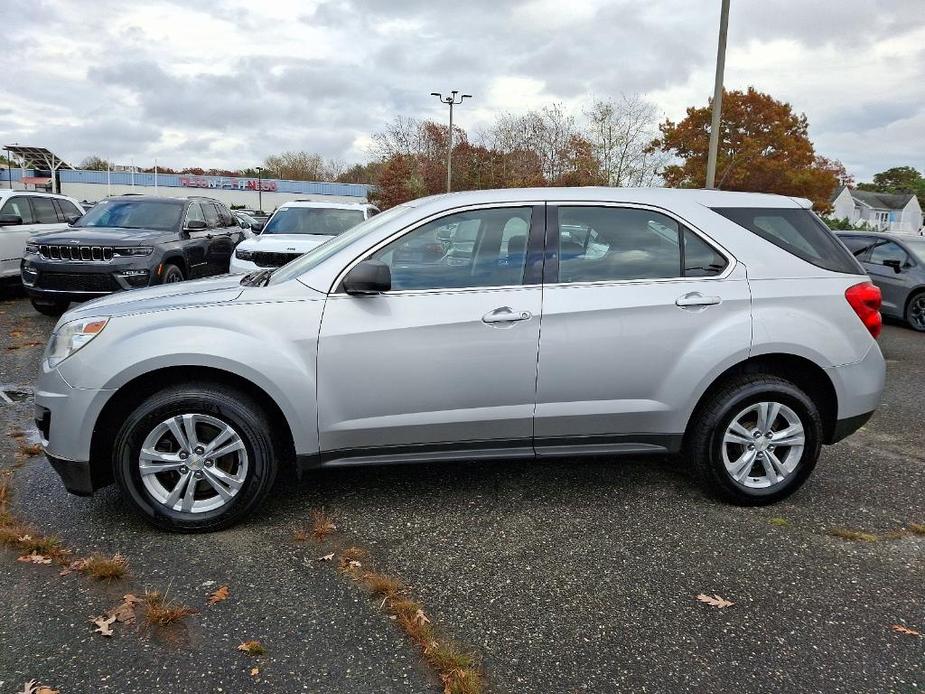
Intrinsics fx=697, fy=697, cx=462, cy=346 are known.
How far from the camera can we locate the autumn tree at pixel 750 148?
30625 millimetres

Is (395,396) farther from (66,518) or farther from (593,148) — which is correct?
(593,148)

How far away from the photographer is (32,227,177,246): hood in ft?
29.8

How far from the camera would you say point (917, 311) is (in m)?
11.3

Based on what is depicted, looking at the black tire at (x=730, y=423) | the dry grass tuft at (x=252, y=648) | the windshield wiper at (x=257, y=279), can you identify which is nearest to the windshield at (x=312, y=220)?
the windshield wiper at (x=257, y=279)

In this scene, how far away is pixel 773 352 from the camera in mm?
3854

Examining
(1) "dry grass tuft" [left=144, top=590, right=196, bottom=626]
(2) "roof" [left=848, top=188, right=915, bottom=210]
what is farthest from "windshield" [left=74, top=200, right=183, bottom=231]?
(2) "roof" [left=848, top=188, right=915, bottom=210]

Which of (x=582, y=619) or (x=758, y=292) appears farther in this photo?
(x=758, y=292)

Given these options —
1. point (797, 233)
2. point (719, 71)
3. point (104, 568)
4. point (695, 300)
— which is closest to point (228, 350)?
point (104, 568)

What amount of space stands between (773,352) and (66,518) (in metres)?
3.96

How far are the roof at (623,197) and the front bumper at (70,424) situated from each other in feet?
6.54

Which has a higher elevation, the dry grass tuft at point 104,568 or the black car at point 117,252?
the black car at point 117,252

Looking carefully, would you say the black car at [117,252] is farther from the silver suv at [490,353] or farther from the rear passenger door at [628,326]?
the rear passenger door at [628,326]

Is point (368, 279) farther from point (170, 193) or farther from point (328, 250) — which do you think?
point (170, 193)

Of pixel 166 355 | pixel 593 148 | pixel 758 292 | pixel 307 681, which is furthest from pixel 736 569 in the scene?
pixel 593 148
